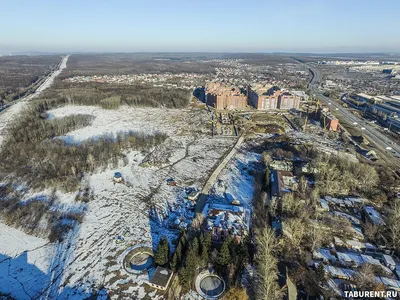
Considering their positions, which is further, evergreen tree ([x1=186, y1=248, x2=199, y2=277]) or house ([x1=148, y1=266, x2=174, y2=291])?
evergreen tree ([x1=186, y1=248, x2=199, y2=277])

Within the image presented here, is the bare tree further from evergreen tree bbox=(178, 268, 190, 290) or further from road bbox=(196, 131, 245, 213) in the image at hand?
evergreen tree bbox=(178, 268, 190, 290)

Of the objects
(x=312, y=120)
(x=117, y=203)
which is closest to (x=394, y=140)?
(x=312, y=120)

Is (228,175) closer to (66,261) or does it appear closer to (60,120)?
(66,261)

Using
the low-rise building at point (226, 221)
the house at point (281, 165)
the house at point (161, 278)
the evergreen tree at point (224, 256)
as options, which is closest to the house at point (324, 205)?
the house at point (281, 165)

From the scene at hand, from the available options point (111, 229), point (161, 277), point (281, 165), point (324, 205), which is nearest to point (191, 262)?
point (161, 277)

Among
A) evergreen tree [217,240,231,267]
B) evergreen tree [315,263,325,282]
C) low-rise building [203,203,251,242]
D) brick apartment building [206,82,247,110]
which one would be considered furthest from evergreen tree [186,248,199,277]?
brick apartment building [206,82,247,110]
